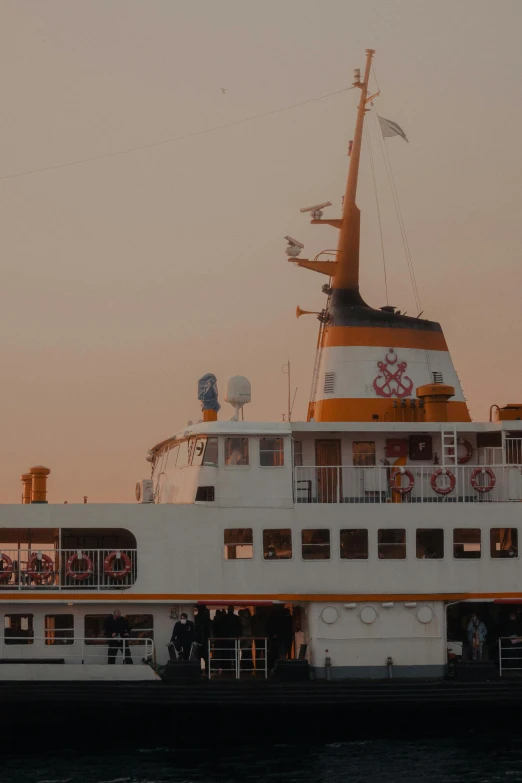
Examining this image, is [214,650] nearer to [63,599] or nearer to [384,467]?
[63,599]

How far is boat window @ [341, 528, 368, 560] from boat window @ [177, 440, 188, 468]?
3.84 metres

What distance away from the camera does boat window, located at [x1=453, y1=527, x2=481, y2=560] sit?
27.0 meters

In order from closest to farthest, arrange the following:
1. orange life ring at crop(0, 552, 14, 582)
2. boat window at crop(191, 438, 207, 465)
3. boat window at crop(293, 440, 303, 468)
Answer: orange life ring at crop(0, 552, 14, 582) → boat window at crop(191, 438, 207, 465) → boat window at crop(293, 440, 303, 468)

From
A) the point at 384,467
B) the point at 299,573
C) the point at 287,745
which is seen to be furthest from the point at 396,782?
the point at 384,467

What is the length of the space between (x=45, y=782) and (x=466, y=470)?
10683mm

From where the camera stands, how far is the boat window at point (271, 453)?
89.3 feet

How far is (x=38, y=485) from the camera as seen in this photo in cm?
2798

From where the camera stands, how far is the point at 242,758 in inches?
971

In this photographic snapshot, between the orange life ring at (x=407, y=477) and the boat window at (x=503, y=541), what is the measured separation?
6.17 ft

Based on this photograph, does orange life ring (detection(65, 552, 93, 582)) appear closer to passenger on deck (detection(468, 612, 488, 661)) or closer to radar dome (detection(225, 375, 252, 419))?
radar dome (detection(225, 375, 252, 419))

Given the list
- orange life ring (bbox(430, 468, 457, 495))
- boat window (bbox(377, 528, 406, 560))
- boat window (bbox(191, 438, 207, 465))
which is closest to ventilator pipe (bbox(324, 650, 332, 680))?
boat window (bbox(377, 528, 406, 560))

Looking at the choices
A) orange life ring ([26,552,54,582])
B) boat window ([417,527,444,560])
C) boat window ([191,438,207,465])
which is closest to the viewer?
orange life ring ([26,552,54,582])

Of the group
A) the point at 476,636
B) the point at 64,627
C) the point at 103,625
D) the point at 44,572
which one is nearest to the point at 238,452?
the point at 103,625

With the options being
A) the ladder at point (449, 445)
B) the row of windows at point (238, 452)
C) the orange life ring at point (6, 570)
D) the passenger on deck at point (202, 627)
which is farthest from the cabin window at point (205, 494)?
the ladder at point (449, 445)
